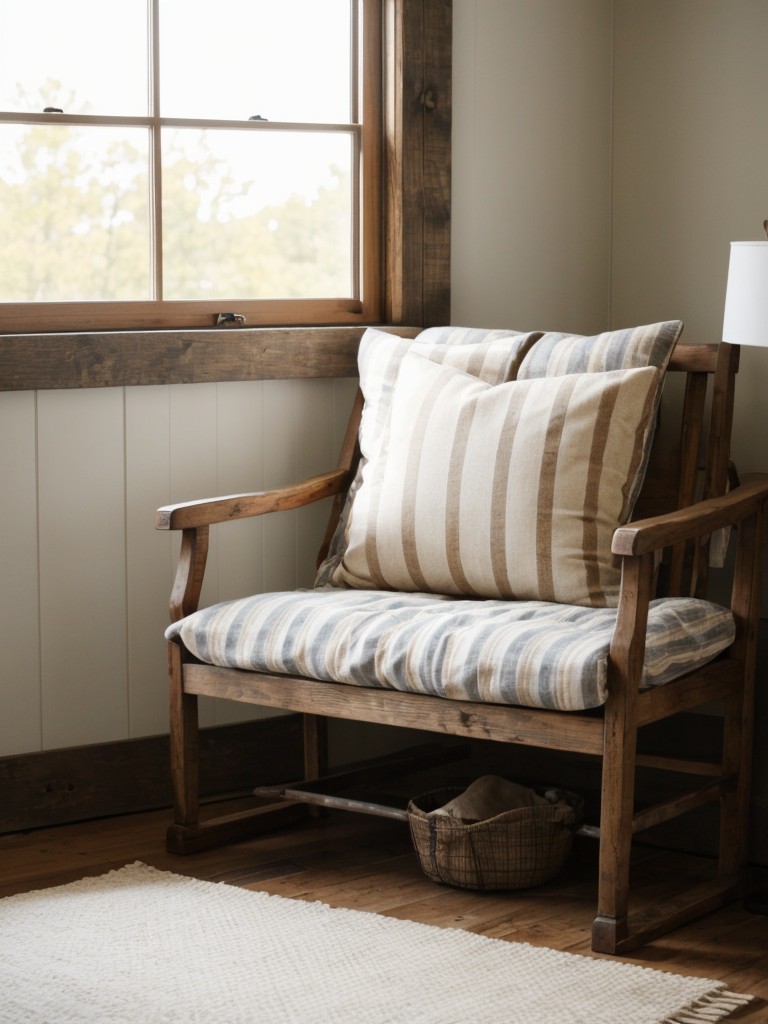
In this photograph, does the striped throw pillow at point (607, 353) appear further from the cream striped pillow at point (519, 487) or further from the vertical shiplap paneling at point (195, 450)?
the vertical shiplap paneling at point (195, 450)

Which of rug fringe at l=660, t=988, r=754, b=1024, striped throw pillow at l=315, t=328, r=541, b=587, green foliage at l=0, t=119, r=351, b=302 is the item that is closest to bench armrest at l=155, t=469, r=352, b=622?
striped throw pillow at l=315, t=328, r=541, b=587

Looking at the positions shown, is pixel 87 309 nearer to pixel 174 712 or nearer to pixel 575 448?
pixel 174 712

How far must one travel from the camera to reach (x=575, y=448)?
Result: 8.74ft

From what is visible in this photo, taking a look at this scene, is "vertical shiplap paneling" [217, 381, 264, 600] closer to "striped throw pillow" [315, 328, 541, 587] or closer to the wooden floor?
"striped throw pillow" [315, 328, 541, 587]

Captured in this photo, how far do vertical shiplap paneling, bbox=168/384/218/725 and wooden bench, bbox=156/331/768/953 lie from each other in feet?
0.83

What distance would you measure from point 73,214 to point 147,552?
0.73 m

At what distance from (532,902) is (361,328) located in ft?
4.61

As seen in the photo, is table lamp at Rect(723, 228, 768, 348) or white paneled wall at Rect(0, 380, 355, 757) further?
white paneled wall at Rect(0, 380, 355, 757)

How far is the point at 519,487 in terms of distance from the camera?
8.76 feet

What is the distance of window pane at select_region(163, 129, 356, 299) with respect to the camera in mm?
3121

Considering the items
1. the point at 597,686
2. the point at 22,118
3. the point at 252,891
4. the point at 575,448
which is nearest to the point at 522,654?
the point at 597,686

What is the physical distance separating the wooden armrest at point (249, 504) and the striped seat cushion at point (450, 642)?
18 cm

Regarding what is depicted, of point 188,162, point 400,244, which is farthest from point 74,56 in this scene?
point 400,244

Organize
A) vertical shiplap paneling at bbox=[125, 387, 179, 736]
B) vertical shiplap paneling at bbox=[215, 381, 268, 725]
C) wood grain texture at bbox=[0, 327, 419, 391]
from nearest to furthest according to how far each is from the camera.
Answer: wood grain texture at bbox=[0, 327, 419, 391] < vertical shiplap paneling at bbox=[125, 387, 179, 736] < vertical shiplap paneling at bbox=[215, 381, 268, 725]
